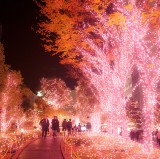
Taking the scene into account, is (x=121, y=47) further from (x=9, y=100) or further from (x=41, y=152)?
(x=9, y=100)

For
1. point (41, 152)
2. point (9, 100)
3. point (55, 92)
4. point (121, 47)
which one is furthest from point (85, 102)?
point (41, 152)

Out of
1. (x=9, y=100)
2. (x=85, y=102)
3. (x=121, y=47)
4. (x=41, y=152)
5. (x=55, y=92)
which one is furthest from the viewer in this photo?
(x=55, y=92)

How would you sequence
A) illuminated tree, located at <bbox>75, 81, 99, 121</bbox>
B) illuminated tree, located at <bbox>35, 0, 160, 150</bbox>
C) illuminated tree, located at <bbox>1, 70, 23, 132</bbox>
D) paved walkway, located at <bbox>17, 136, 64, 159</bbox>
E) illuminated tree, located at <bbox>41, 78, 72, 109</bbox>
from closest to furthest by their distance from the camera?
illuminated tree, located at <bbox>35, 0, 160, 150</bbox> < paved walkway, located at <bbox>17, 136, 64, 159</bbox> < illuminated tree, located at <bbox>1, 70, 23, 132</bbox> < illuminated tree, located at <bbox>75, 81, 99, 121</bbox> < illuminated tree, located at <bbox>41, 78, 72, 109</bbox>

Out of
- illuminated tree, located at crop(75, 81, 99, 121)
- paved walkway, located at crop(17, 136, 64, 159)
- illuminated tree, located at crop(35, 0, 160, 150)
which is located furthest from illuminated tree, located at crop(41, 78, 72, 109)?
paved walkway, located at crop(17, 136, 64, 159)

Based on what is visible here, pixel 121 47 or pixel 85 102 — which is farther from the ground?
pixel 85 102

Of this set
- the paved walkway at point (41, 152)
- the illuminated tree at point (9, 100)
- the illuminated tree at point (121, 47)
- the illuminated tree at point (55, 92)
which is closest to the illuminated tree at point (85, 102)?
the illuminated tree at point (55, 92)

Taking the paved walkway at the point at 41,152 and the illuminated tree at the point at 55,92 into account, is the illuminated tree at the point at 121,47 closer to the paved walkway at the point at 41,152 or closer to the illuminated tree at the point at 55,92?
the paved walkway at the point at 41,152

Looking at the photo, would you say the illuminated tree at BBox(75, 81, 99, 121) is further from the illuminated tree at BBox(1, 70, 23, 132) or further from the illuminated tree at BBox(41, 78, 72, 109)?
the illuminated tree at BBox(1, 70, 23, 132)

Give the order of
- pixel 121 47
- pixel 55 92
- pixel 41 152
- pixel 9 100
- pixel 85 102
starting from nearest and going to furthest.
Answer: pixel 41 152 → pixel 121 47 → pixel 9 100 → pixel 85 102 → pixel 55 92

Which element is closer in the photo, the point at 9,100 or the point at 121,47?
the point at 121,47

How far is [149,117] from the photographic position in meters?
10.8

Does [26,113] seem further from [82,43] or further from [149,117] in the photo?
[149,117]

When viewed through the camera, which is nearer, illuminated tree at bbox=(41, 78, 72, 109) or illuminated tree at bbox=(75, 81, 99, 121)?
illuminated tree at bbox=(75, 81, 99, 121)

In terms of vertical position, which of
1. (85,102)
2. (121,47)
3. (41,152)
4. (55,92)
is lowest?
(41,152)
